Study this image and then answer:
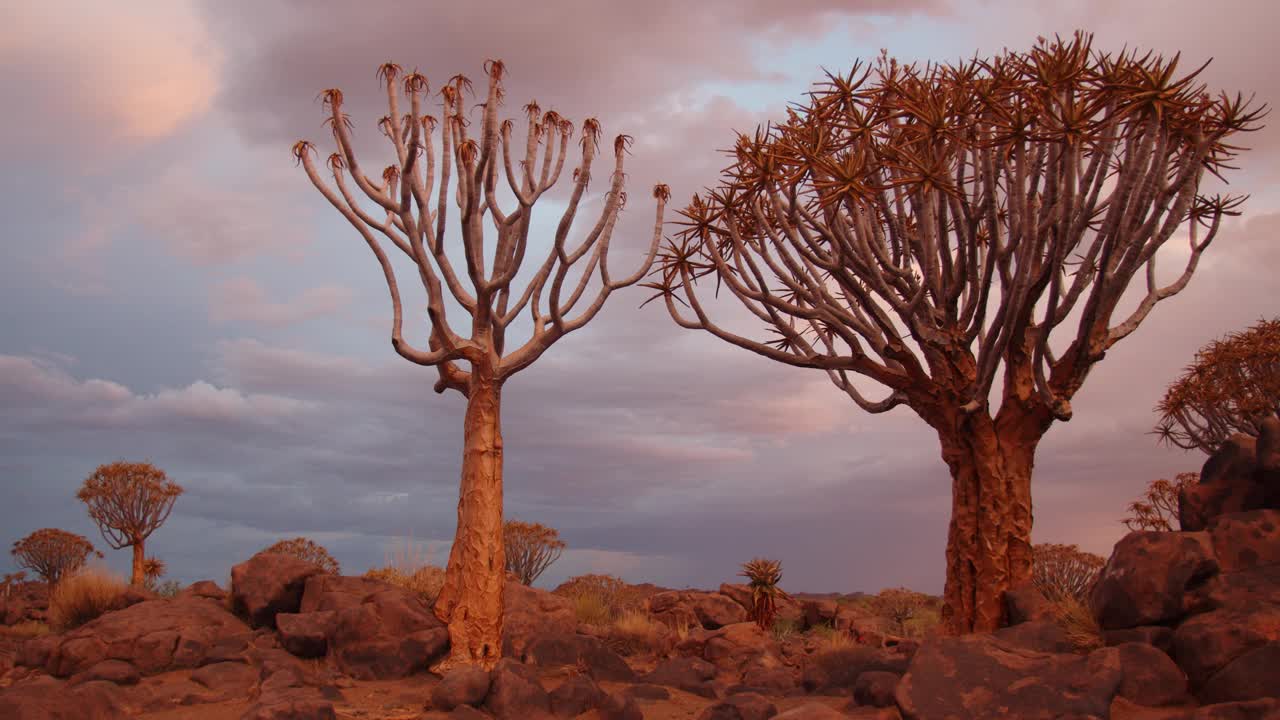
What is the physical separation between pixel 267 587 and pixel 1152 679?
11.3 metres

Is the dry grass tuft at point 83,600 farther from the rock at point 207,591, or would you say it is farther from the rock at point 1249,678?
the rock at point 1249,678

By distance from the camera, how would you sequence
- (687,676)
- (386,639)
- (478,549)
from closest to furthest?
(386,639)
(478,549)
(687,676)

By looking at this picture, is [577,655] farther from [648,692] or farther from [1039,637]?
[1039,637]

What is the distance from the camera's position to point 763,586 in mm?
17172

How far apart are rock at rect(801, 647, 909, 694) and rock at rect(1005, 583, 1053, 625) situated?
1472mm

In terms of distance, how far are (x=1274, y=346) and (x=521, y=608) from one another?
1679 centimetres

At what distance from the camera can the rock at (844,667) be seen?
1089cm

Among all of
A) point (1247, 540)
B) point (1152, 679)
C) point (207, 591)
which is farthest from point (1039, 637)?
point (207, 591)

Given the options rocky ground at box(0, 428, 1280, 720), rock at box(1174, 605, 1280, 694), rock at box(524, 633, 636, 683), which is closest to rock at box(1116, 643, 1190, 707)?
rocky ground at box(0, 428, 1280, 720)

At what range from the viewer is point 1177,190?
469 inches

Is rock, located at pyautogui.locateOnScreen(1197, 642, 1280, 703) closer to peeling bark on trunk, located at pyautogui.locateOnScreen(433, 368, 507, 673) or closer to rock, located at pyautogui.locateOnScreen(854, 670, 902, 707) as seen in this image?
rock, located at pyautogui.locateOnScreen(854, 670, 902, 707)

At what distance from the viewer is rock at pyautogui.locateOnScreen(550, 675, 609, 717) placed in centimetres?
995

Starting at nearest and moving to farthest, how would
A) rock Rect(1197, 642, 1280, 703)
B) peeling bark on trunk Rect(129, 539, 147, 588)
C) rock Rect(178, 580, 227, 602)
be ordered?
rock Rect(1197, 642, 1280, 703)
rock Rect(178, 580, 227, 602)
peeling bark on trunk Rect(129, 539, 147, 588)

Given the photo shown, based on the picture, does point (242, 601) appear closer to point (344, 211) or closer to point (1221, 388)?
A: point (344, 211)
